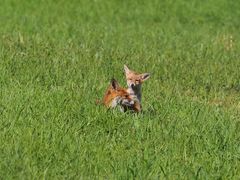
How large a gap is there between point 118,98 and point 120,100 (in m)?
0.05

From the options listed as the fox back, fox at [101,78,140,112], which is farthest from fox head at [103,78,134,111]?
the fox back

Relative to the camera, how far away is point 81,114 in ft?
25.0

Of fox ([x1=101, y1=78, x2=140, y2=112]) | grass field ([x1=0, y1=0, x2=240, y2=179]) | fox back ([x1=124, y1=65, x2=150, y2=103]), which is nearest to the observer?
grass field ([x1=0, y1=0, x2=240, y2=179])

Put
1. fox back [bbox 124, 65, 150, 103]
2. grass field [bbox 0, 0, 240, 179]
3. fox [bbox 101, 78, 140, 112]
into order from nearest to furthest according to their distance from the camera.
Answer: grass field [bbox 0, 0, 240, 179] → fox [bbox 101, 78, 140, 112] → fox back [bbox 124, 65, 150, 103]

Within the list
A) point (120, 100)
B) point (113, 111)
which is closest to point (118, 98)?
point (120, 100)

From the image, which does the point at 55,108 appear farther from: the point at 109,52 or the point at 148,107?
the point at 109,52

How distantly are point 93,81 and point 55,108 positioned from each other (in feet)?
8.37

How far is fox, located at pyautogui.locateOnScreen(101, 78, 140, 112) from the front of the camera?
8117 millimetres

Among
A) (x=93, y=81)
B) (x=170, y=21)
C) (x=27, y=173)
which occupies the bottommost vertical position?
(x=170, y=21)

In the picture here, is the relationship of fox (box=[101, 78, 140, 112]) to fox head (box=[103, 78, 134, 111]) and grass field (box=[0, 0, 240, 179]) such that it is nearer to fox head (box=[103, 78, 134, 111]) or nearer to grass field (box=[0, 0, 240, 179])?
fox head (box=[103, 78, 134, 111])

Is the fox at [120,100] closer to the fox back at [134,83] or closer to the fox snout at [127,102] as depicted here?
the fox snout at [127,102]

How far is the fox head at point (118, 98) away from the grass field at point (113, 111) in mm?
238

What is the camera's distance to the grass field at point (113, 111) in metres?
6.08

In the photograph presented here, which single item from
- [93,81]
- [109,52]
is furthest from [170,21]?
[93,81]
